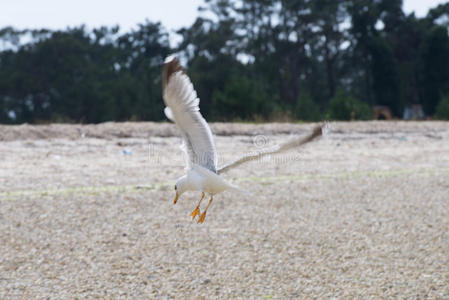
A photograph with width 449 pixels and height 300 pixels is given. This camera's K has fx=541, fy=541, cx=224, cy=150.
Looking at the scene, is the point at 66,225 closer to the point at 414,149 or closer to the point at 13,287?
the point at 13,287

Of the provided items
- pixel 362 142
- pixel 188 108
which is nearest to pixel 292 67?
pixel 362 142

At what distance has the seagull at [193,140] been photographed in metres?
1.84

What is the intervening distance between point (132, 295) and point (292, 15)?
1920 centimetres

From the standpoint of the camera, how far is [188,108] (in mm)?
1918

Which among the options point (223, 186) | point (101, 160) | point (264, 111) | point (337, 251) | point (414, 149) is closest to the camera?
point (223, 186)

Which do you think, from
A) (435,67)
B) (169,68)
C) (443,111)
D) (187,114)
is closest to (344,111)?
(443,111)

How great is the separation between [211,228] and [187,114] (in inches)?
143

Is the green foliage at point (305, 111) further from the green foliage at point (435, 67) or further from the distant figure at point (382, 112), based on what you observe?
the green foliage at point (435, 67)

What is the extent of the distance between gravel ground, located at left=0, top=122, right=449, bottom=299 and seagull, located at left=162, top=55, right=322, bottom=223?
1.16 ft

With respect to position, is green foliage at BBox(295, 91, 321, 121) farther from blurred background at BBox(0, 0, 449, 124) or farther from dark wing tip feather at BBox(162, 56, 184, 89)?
dark wing tip feather at BBox(162, 56, 184, 89)

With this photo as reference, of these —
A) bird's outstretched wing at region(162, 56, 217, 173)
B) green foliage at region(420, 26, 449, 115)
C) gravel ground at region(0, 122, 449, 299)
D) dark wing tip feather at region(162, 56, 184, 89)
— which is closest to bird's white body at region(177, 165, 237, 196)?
bird's outstretched wing at region(162, 56, 217, 173)

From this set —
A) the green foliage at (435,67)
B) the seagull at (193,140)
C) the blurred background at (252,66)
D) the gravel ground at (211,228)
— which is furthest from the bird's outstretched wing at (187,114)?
the green foliage at (435,67)

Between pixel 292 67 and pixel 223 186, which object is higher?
pixel 292 67

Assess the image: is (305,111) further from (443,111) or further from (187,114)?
(187,114)
